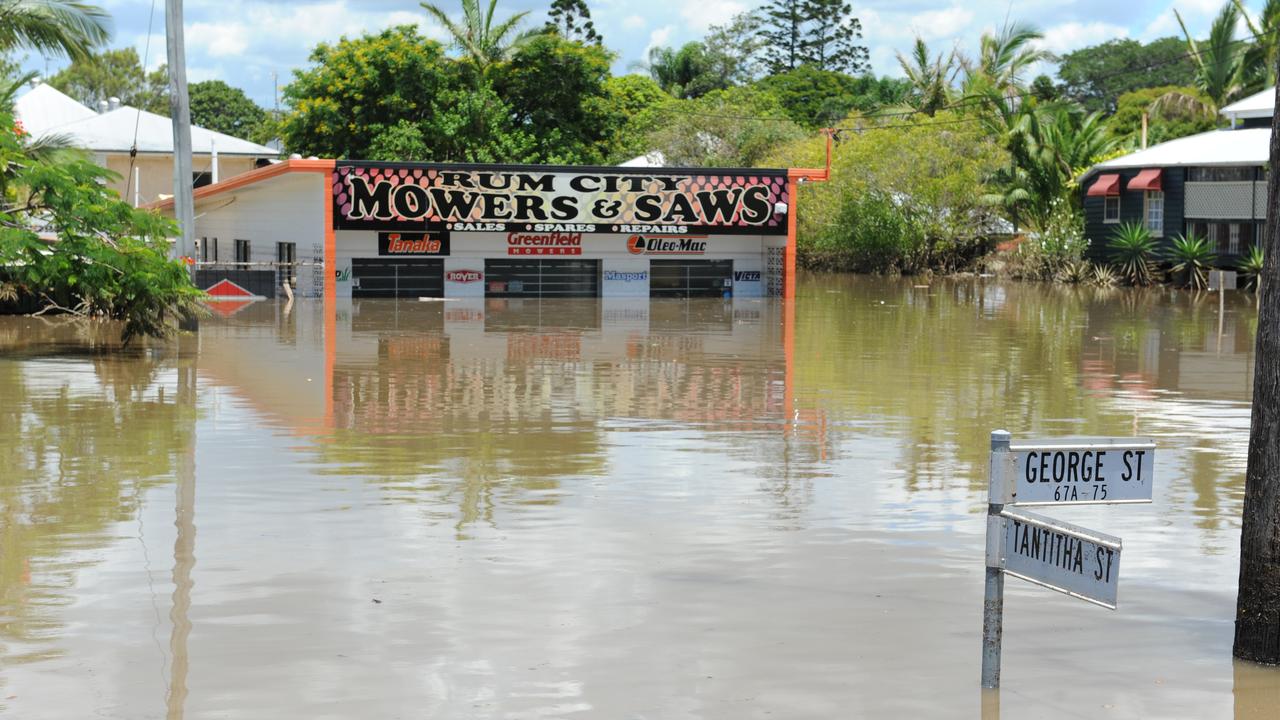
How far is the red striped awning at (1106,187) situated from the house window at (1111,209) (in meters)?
0.76

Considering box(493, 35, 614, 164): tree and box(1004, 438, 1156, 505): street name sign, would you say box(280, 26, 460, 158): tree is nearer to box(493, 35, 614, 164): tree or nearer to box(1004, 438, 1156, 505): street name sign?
box(493, 35, 614, 164): tree

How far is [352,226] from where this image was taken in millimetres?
44438

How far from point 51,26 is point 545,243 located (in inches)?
830

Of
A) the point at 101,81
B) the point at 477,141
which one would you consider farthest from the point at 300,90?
the point at 101,81

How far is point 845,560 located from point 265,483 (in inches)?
203

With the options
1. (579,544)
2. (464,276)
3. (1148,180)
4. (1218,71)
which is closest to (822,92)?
(1218,71)

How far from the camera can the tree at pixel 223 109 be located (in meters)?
109

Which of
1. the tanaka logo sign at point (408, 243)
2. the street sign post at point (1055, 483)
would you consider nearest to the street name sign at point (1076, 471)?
the street sign post at point (1055, 483)

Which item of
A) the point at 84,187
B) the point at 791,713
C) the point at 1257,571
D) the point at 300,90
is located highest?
the point at 300,90

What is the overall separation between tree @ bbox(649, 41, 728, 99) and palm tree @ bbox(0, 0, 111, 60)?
63.8 meters

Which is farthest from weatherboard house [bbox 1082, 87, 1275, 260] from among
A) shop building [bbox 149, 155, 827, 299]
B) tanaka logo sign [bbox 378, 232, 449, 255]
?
tanaka logo sign [bbox 378, 232, 449, 255]

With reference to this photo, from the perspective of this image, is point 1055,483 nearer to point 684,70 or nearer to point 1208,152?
point 1208,152

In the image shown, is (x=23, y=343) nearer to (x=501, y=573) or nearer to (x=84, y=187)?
(x=84, y=187)

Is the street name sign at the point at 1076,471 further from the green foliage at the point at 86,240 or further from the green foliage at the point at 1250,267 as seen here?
the green foliage at the point at 1250,267
